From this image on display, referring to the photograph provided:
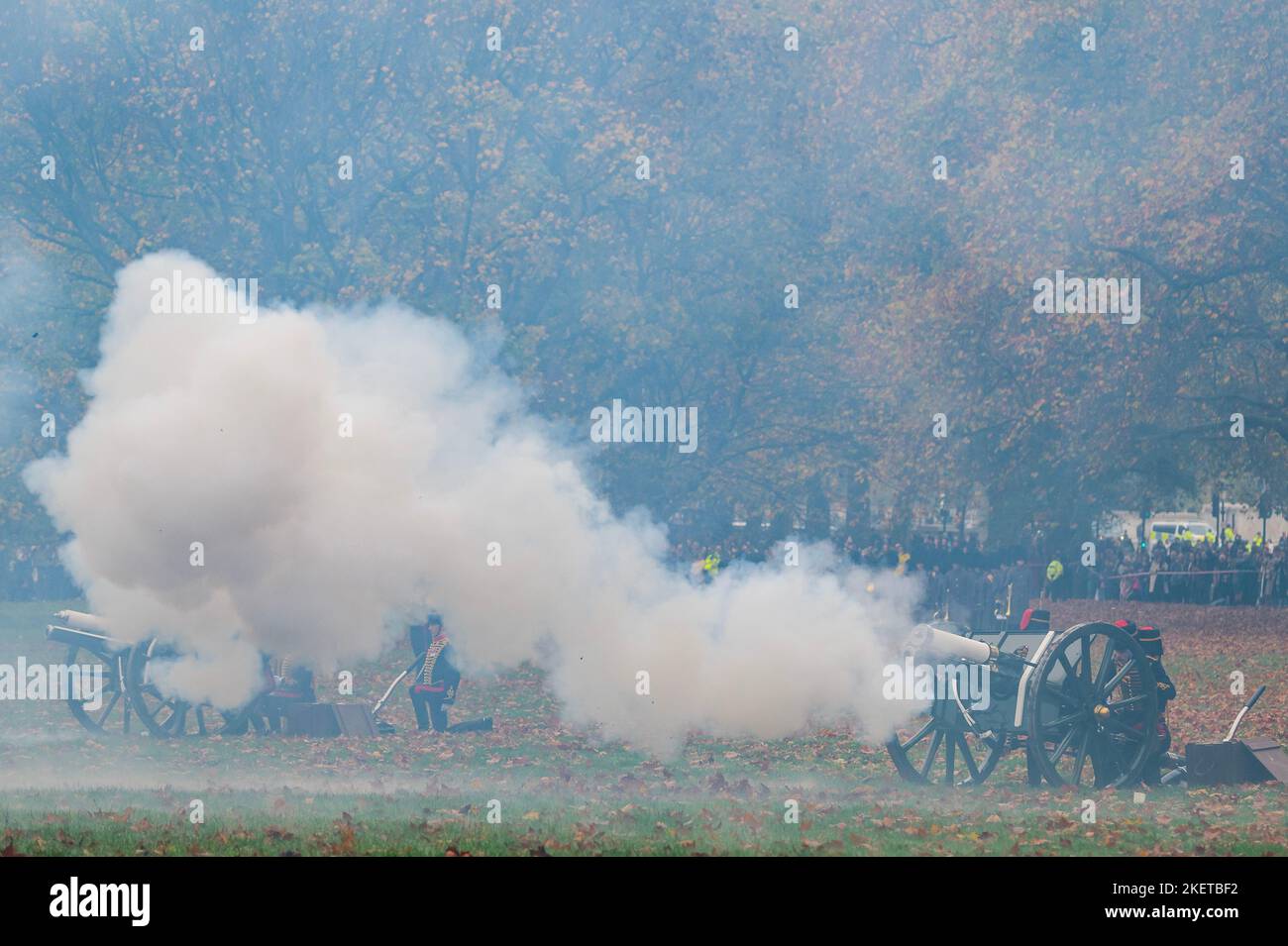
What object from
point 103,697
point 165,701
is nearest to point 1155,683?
point 165,701

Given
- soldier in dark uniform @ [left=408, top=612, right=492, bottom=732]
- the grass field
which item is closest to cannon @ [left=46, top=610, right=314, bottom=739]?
the grass field

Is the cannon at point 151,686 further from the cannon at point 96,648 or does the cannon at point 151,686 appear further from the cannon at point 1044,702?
the cannon at point 1044,702

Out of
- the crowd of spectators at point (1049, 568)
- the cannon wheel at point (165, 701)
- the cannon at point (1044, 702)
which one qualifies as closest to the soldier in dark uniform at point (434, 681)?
the cannon wheel at point (165, 701)

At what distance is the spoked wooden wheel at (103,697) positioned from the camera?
20938mm

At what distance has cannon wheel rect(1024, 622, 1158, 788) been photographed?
15.8 m

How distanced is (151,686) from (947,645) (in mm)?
10407

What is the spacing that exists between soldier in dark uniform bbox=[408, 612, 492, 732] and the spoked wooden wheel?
365 cm

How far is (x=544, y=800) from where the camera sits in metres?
15.1

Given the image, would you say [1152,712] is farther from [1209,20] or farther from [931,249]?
[1209,20]

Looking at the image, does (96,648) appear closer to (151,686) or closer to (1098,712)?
(151,686)

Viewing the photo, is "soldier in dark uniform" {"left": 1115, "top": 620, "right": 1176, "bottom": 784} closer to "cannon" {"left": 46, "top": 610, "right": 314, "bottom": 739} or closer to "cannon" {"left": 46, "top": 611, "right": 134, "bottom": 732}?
"cannon" {"left": 46, "top": 610, "right": 314, "bottom": 739}

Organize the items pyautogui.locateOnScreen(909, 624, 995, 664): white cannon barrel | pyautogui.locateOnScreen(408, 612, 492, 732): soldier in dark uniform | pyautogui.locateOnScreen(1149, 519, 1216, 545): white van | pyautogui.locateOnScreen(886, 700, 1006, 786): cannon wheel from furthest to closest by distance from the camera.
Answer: pyautogui.locateOnScreen(1149, 519, 1216, 545): white van, pyautogui.locateOnScreen(408, 612, 492, 732): soldier in dark uniform, pyautogui.locateOnScreen(886, 700, 1006, 786): cannon wheel, pyautogui.locateOnScreen(909, 624, 995, 664): white cannon barrel

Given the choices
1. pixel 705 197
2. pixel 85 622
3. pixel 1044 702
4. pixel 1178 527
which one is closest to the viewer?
pixel 1044 702

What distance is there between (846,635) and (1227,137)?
16.0 metres
